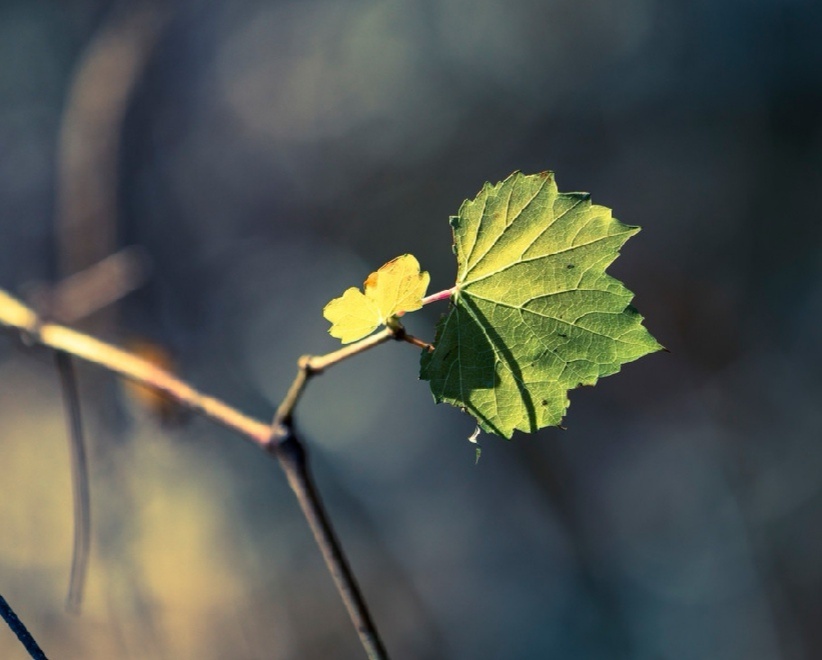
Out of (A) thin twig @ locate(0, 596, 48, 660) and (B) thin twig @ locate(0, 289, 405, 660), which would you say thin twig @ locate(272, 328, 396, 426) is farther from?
(A) thin twig @ locate(0, 596, 48, 660)

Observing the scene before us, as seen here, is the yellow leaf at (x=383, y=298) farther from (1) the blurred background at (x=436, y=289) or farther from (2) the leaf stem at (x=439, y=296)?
(1) the blurred background at (x=436, y=289)

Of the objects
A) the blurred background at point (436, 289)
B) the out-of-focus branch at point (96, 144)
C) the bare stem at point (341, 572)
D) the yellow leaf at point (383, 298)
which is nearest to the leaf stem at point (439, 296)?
the yellow leaf at point (383, 298)

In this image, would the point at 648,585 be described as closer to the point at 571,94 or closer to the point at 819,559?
the point at 819,559

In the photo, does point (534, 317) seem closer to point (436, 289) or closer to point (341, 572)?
point (341, 572)

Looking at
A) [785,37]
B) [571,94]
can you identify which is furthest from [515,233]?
[785,37]

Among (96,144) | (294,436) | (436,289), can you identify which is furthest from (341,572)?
(436,289)

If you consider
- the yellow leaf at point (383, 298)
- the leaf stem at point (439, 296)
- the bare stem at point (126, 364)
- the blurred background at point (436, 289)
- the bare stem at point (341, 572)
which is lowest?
the bare stem at point (341, 572)
